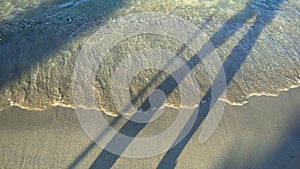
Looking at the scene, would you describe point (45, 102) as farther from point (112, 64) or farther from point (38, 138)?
point (112, 64)

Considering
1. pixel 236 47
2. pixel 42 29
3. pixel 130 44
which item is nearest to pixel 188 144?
pixel 130 44

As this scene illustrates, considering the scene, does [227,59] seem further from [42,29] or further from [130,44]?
[42,29]

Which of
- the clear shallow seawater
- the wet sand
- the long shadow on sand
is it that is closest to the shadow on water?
the clear shallow seawater

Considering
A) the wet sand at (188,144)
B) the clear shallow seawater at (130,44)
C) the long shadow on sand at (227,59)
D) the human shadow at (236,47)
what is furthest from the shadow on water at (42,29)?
the human shadow at (236,47)

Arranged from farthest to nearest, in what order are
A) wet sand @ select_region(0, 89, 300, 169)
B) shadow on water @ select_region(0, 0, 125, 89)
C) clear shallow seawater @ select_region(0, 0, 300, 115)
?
shadow on water @ select_region(0, 0, 125, 89), clear shallow seawater @ select_region(0, 0, 300, 115), wet sand @ select_region(0, 89, 300, 169)

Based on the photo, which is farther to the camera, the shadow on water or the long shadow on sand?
the shadow on water

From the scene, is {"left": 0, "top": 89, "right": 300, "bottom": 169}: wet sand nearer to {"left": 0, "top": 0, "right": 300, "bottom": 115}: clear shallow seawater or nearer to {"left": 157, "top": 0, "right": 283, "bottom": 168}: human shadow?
{"left": 157, "top": 0, "right": 283, "bottom": 168}: human shadow

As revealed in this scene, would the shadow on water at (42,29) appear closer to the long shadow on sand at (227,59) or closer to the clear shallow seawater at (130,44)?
the clear shallow seawater at (130,44)
